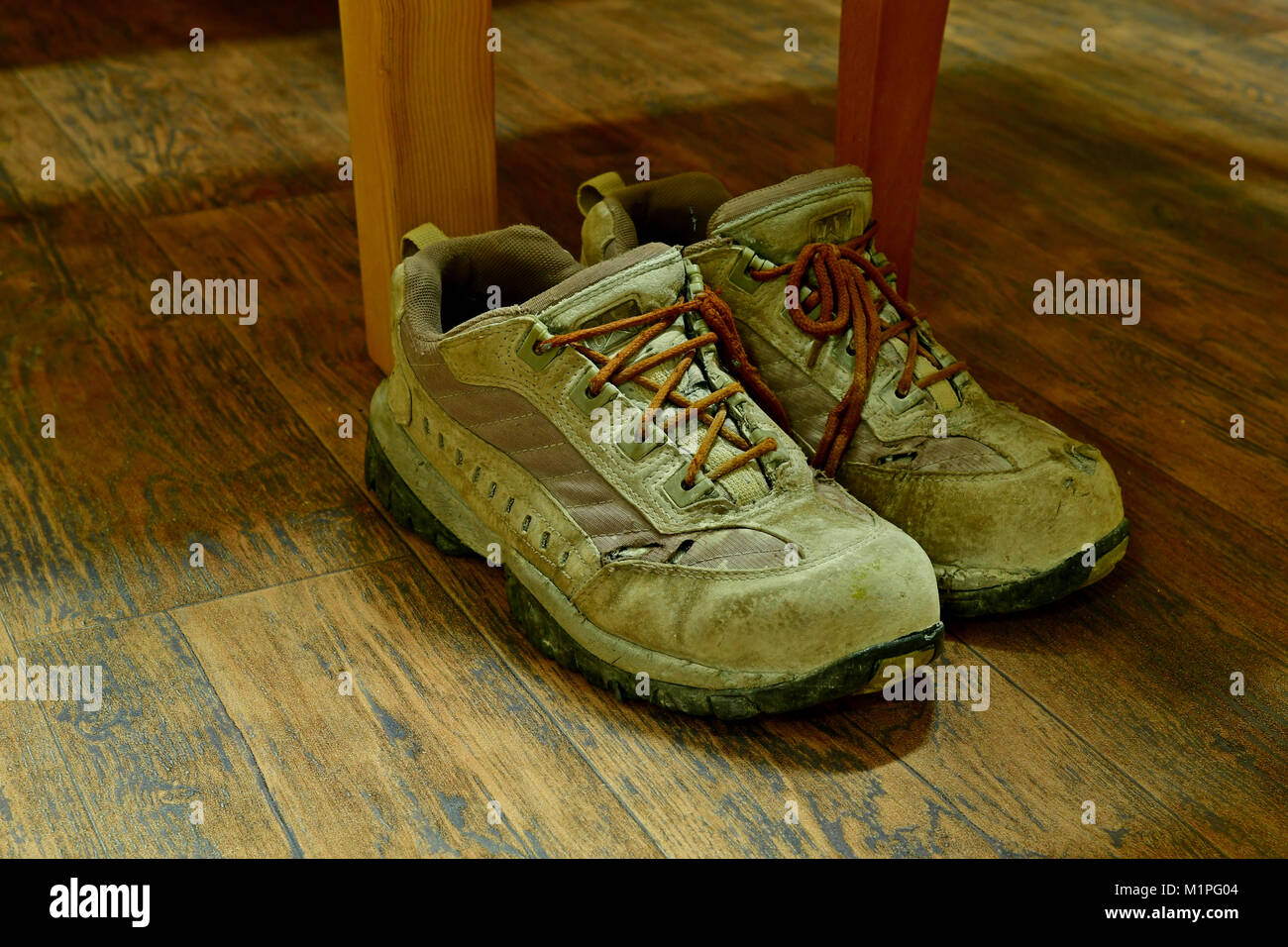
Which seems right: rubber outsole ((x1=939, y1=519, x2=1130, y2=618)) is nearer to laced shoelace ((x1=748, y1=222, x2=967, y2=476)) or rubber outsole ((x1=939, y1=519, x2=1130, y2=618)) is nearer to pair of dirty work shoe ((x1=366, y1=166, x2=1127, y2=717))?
pair of dirty work shoe ((x1=366, y1=166, x2=1127, y2=717))

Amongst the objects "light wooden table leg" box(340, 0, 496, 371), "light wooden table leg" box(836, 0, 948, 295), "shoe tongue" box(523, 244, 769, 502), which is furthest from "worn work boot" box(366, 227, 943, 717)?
"light wooden table leg" box(836, 0, 948, 295)

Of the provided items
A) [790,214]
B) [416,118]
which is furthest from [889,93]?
[416,118]

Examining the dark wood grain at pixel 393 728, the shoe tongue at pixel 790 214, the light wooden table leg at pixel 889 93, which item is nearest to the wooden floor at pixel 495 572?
the dark wood grain at pixel 393 728

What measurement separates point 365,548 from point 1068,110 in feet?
4.36

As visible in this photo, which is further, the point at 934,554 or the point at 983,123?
the point at 983,123

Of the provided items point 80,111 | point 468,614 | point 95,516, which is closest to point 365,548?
point 468,614

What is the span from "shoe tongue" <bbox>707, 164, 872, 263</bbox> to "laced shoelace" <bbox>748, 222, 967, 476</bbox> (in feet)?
0.04

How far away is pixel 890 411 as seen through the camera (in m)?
0.91

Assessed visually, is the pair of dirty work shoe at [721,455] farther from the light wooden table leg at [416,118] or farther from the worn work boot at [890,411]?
the light wooden table leg at [416,118]

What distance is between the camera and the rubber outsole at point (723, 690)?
78 cm

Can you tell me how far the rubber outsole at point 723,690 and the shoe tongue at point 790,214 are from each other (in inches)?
11.6

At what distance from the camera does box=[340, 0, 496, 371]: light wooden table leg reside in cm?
102

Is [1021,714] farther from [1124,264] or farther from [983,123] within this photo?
[983,123]

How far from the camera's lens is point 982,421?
92 cm
